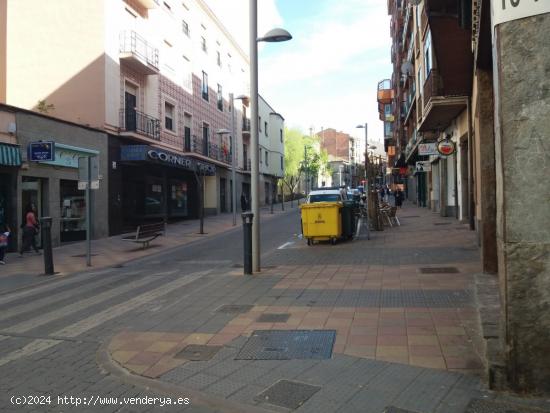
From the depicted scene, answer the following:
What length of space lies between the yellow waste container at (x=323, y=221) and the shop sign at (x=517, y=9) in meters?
11.2

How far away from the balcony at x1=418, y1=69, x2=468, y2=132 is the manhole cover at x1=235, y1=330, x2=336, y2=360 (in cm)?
1185

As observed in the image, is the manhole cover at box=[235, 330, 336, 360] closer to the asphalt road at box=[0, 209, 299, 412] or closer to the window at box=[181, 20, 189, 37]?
the asphalt road at box=[0, 209, 299, 412]

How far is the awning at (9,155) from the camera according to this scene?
15.2 m

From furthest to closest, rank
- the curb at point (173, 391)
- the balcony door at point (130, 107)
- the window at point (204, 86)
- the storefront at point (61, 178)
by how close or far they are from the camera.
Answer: the window at point (204, 86) < the balcony door at point (130, 107) < the storefront at point (61, 178) < the curb at point (173, 391)

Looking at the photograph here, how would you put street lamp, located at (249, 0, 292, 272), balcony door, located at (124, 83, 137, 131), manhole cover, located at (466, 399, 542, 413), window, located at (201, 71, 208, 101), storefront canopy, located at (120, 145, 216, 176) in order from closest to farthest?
manhole cover, located at (466, 399, 542, 413), street lamp, located at (249, 0, 292, 272), storefront canopy, located at (120, 145, 216, 176), balcony door, located at (124, 83, 137, 131), window, located at (201, 71, 208, 101)

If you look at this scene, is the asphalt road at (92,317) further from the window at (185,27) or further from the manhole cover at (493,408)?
the window at (185,27)

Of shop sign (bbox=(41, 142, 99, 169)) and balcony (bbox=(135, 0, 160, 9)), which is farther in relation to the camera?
balcony (bbox=(135, 0, 160, 9))

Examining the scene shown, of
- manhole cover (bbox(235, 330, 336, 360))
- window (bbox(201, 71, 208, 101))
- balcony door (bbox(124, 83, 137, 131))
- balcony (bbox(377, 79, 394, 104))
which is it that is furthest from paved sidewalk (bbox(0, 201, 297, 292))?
balcony (bbox(377, 79, 394, 104))

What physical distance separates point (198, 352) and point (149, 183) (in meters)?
21.8

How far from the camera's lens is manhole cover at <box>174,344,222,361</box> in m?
5.15

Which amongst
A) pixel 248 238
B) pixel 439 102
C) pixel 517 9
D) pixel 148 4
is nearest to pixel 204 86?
pixel 148 4

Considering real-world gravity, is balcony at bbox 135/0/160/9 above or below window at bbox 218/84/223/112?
above

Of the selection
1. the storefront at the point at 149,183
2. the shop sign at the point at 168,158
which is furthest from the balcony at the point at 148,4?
the shop sign at the point at 168,158

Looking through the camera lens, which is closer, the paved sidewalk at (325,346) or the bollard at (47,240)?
the paved sidewalk at (325,346)
